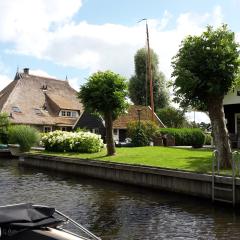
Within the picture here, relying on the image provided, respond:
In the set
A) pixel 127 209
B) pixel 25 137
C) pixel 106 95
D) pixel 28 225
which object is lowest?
pixel 127 209

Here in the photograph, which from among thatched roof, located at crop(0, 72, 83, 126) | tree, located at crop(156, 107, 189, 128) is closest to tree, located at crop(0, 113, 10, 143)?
thatched roof, located at crop(0, 72, 83, 126)

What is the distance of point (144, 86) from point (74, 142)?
4297 cm

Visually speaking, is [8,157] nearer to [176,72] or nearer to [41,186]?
[41,186]

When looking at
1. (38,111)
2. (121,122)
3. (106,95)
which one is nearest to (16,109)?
(38,111)

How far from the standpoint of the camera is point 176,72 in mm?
19484

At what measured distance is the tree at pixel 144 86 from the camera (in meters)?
74.9

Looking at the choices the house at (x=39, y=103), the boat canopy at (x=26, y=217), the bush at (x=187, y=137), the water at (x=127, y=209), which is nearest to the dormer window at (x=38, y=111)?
the house at (x=39, y=103)

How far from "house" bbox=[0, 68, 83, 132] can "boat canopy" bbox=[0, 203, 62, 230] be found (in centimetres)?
4880

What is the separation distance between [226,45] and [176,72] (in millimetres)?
2465

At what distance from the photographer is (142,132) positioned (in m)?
39.0

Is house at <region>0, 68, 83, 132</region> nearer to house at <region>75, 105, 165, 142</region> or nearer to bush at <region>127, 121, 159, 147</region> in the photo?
house at <region>75, 105, 165, 142</region>

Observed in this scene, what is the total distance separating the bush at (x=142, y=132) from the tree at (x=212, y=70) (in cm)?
1879

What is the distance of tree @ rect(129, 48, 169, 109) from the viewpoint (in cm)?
7494

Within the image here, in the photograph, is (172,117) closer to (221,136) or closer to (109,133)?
(109,133)
